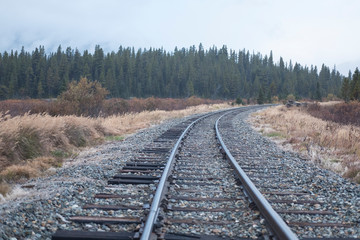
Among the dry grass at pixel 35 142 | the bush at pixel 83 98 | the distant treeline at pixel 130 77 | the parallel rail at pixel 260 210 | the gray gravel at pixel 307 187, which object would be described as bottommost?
the gray gravel at pixel 307 187

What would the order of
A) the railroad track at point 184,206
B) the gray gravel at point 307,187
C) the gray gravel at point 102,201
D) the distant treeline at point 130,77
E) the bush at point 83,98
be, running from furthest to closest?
the distant treeline at point 130,77 → the bush at point 83,98 → the gray gravel at point 307,187 → the gray gravel at point 102,201 → the railroad track at point 184,206

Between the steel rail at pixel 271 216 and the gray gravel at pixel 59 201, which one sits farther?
the gray gravel at pixel 59 201

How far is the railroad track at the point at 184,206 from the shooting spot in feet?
11.2

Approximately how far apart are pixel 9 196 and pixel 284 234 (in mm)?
3862

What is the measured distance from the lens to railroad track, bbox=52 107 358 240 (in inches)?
135

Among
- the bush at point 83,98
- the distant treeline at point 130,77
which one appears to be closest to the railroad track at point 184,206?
the bush at point 83,98

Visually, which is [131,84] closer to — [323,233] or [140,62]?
[140,62]

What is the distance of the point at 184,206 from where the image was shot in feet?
14.4

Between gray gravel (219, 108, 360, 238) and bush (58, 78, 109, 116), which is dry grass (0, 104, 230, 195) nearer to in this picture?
gray gravel (219, 108, 360, 238)

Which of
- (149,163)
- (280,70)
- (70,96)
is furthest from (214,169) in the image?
(280,70)

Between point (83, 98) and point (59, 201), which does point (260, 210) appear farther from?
point (83, 98)

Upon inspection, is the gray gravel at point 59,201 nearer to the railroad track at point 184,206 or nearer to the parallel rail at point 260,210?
the railroad track at point 184,206

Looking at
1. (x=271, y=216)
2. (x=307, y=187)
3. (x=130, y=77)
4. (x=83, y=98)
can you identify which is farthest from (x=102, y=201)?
(x=130, y=77)

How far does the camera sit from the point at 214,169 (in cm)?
675
